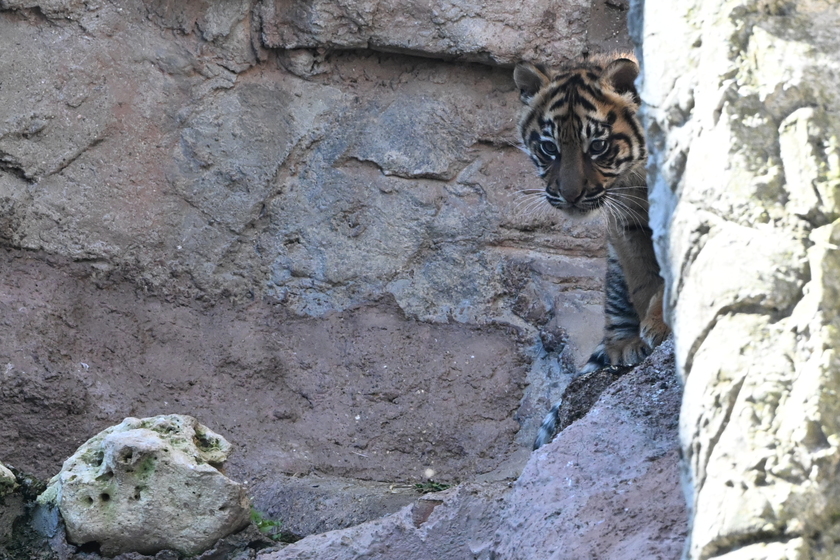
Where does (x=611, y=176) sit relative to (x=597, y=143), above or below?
below

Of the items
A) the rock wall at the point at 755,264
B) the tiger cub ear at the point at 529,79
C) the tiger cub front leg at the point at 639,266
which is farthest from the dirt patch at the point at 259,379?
the rock wall at the point at 755,264

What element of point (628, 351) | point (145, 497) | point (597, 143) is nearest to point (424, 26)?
point (597, 143)

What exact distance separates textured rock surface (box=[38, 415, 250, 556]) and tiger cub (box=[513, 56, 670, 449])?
142 cm

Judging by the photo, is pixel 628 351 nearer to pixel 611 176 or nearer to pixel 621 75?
pixel 611 176

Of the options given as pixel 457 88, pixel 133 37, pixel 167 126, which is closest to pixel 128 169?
pixel 167 126

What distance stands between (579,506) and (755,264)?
43.6 inches

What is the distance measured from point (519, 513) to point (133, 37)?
137 inches

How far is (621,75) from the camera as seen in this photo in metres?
4.33

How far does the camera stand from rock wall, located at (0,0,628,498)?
4.99 metres

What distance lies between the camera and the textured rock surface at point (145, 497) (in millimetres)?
3158

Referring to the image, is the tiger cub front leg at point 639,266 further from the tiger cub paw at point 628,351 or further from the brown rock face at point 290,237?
the brown rock face at point 290,237

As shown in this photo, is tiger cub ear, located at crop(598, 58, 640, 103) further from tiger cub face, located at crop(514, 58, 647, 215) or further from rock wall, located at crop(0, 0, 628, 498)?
rock wall, located at crop(0, 0, 628, 498)

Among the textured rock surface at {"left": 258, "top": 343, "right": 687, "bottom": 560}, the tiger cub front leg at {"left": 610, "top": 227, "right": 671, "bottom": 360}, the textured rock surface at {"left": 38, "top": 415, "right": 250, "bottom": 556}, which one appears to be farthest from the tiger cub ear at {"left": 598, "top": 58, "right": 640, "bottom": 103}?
the textured rock surface at {"left": 38, "top": 415, "right": 250, "bottom": 556}

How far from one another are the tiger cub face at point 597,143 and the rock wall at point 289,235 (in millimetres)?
1032
